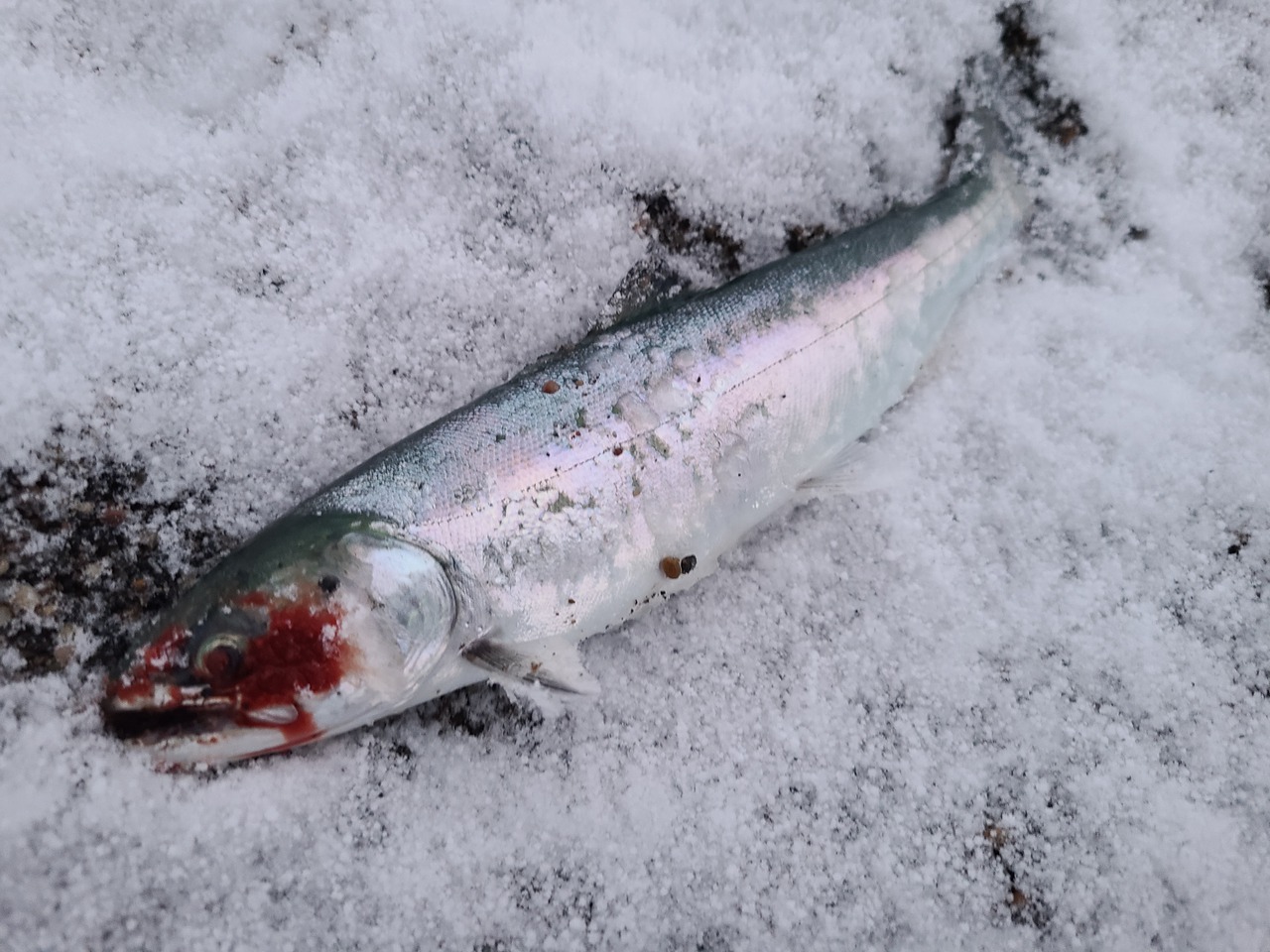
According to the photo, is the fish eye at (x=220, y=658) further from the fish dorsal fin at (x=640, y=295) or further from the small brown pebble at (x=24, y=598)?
the fish dorsal fin at (x=640, y=295)

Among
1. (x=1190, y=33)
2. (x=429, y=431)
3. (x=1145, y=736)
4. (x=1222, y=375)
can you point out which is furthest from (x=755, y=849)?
(x=1190, y=33)

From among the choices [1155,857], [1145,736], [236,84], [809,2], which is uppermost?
[809,2]

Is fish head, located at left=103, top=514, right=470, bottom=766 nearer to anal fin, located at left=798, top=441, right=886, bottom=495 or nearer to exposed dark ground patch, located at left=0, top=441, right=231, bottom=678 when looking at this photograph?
exposed dark ground patch, located at left=0, top=441, right=231, bottom=678

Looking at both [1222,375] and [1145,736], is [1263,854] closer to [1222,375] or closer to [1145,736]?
[1145,736]

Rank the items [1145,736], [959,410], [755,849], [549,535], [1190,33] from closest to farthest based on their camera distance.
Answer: [549,535] → [755,849] → [1145,736] → [959,410] → [1190,33]

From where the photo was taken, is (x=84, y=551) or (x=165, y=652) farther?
(x=84, y=551)

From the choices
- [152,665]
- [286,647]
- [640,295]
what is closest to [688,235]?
[640,295]

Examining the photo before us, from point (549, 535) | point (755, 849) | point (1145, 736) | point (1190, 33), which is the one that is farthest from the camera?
point (1190, 33)

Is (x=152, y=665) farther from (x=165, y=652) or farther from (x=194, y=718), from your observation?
(x=194, y=718)
